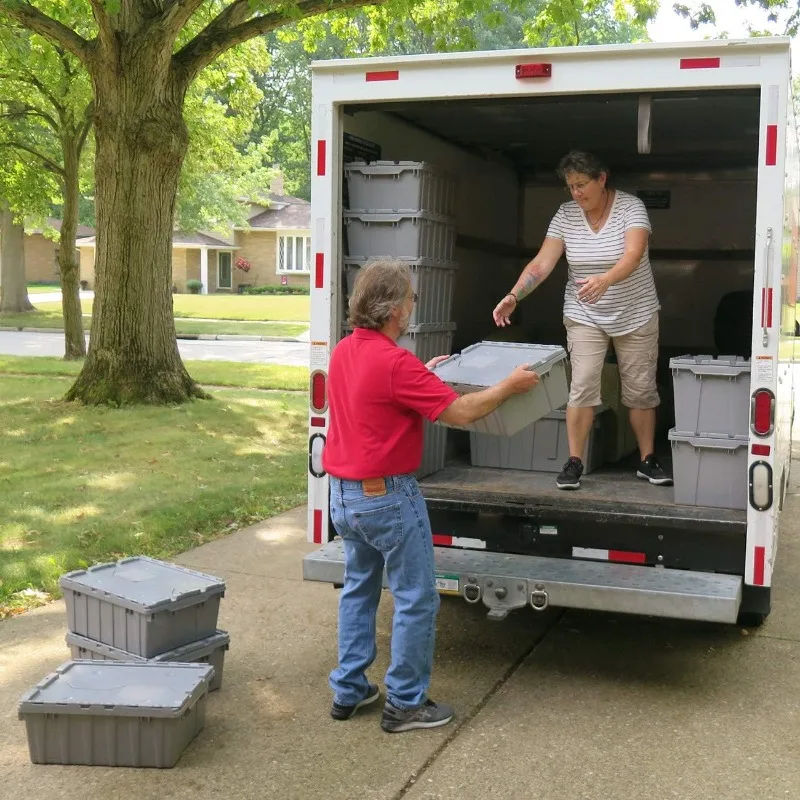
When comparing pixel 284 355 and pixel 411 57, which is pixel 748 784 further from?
→ pixel 284 355

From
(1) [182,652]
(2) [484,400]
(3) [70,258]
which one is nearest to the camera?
(2) [484,400]

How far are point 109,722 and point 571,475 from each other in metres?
2.53

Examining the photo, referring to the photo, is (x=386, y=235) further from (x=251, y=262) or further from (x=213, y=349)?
(x=251, y=262)

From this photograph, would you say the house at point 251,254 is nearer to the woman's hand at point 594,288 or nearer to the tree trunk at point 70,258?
the tree trunk at point 70,258

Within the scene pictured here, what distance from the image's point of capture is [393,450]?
397cm

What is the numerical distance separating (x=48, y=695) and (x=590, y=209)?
3.37 meters

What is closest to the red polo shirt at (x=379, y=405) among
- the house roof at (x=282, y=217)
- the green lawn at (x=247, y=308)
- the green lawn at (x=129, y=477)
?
the green lawn at (x=129, y=477)

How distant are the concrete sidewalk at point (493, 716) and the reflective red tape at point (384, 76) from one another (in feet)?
8.36

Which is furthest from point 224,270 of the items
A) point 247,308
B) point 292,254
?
point 247,308

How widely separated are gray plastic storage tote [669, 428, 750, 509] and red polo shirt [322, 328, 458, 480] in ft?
4.78

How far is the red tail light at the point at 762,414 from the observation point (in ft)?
14.5

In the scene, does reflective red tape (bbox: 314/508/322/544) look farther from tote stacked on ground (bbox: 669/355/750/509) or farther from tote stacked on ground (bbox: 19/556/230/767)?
tote stacked on ground (bbox: 669/355/750/509)

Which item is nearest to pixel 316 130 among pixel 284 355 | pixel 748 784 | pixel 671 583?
pixel 671 583

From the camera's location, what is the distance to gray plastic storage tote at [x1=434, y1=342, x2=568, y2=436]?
4.36 meters
